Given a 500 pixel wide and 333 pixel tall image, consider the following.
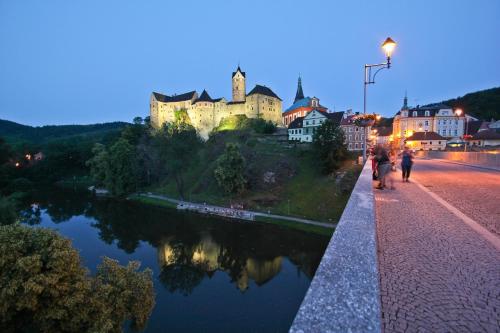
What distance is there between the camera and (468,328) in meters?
2.90

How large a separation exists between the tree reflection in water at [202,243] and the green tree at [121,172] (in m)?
9.03

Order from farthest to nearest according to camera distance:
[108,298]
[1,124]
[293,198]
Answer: [1,124] → [293,198] → [108,298]

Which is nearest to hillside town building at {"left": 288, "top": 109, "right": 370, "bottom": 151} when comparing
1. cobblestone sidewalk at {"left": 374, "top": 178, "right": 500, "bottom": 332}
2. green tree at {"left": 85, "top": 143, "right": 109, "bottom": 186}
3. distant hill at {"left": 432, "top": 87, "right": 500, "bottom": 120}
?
green tree at {"left": 85, "top": 143, "right": 109, "bottom": 186}

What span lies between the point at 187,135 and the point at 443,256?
174ft

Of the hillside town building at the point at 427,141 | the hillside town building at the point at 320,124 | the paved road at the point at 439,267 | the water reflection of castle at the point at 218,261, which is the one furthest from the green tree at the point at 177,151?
the hillside town building at the point at 427,141

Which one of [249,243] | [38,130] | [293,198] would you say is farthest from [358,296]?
[38,130]

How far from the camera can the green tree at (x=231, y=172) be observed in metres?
44.6

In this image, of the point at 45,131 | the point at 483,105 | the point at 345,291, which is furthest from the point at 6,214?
the point at 45,131

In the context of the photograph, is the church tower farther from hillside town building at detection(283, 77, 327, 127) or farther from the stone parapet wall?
the stone parapet wall

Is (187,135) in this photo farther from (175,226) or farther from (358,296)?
(358,296)

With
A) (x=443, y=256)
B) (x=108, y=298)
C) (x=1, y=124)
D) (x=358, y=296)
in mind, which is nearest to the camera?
(x=358, y=296)

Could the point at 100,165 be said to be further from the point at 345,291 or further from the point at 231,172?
the point at 345,291

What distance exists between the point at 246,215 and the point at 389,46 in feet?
101

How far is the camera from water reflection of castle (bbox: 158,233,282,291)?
23781 millimetres
